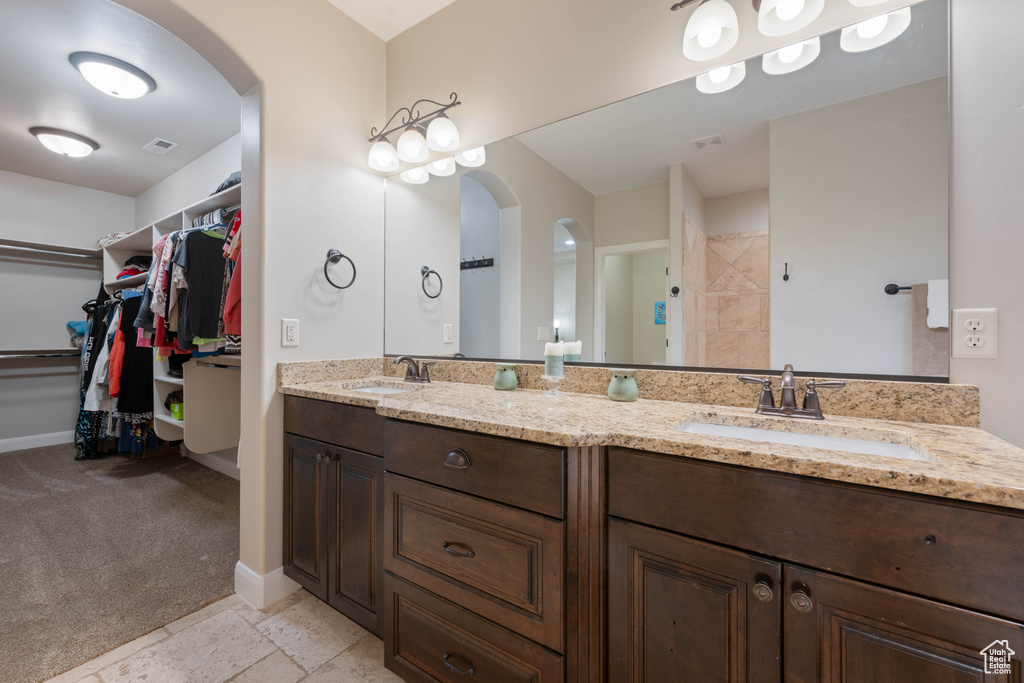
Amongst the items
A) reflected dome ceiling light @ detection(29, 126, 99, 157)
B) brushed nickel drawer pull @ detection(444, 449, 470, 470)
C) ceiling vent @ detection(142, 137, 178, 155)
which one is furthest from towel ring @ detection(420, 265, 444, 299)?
reflected dome ceiling light @ detection(29, 126, 99, 157)

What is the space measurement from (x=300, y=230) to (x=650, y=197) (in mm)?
1455

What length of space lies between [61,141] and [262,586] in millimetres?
3471

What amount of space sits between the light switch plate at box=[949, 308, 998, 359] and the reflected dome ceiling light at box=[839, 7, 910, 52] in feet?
2.44

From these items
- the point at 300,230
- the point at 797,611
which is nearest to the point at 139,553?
the point at 300,230

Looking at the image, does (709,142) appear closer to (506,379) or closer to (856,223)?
(856,223)

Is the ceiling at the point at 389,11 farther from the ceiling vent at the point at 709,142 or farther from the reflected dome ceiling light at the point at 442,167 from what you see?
→ the ceiling vent at the point at 709,142

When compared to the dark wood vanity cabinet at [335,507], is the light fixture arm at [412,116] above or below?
above

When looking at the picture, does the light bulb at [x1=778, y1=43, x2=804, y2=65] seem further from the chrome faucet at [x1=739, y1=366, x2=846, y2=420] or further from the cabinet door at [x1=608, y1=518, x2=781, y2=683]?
the cabinet door at [x1=608, y1=518, x2=781, y2=683]

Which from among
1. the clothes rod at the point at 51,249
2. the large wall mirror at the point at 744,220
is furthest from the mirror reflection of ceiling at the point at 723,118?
the clothes rod at the point at 51,249

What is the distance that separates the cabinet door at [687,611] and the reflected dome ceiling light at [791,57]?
1355 mm

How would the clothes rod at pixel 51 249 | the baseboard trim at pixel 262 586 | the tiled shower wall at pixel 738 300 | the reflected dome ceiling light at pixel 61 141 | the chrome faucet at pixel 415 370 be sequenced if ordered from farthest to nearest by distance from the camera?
the clothes rod at pixel 51 249 < the reflected dome ceiling light at pixel 61 141 < the chrome faucet at pixel 415 370 < the baseboard trim at pixel 262 586 < the tiled shower wall at pixel 738 300

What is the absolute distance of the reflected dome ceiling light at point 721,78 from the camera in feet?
4.30

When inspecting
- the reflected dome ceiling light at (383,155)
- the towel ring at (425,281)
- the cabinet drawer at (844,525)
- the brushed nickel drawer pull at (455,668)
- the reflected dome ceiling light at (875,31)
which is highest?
the reflected dome ceiling light at (383,155)

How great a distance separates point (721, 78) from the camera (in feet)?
4.39
